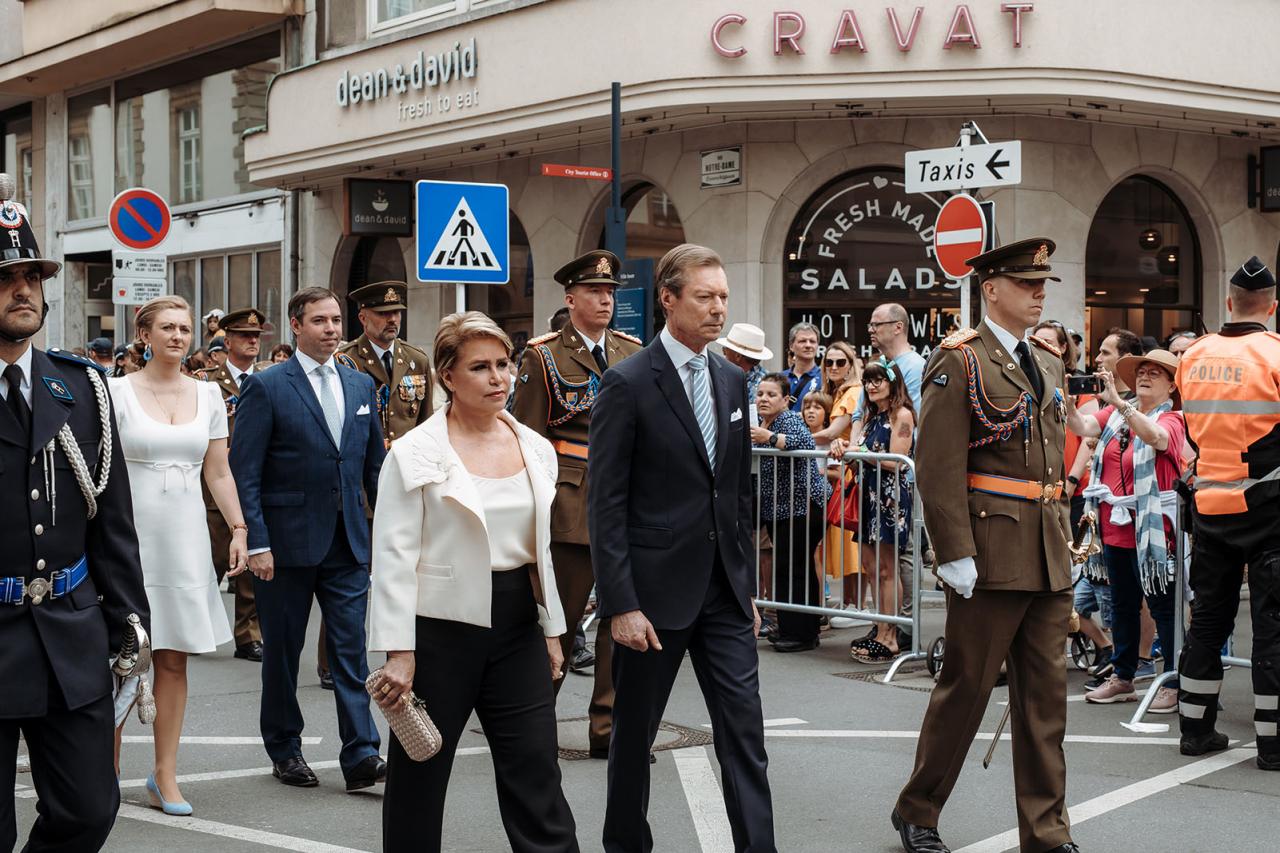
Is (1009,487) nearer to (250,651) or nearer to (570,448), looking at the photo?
(570,448)

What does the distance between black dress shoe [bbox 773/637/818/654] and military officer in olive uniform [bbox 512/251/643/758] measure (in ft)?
10.2

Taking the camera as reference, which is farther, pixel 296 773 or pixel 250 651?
pixel 250 651

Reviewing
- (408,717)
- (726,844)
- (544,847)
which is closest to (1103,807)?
(726,844)

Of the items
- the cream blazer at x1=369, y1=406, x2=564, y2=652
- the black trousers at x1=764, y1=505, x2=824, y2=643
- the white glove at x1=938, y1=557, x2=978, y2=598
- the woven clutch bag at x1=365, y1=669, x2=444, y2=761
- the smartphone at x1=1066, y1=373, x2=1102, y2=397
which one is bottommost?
the black trousers at x1=764, y1=505, x2=824, y2=643

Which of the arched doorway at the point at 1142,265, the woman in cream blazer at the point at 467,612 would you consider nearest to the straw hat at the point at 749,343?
the woman in cream blazer at the point at 467,612

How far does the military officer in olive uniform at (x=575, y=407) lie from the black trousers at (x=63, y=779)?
3.29m

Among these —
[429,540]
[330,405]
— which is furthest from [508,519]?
[330,405]

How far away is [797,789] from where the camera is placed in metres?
6.78

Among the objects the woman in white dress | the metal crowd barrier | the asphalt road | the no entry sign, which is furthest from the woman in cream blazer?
the no entry sign

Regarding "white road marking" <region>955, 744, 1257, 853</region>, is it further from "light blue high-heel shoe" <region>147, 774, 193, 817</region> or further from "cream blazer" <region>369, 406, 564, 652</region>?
"light blue high-heel shoe" <region>147, 774, 193, 817</region>

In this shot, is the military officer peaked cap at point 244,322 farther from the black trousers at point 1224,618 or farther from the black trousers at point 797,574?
the black trousers at point 1224,618

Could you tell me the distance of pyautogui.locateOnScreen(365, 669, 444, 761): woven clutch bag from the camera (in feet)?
14.5

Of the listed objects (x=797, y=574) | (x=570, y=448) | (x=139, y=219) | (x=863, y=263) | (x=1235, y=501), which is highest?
(x=139, y=219)

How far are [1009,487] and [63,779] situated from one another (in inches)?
127
